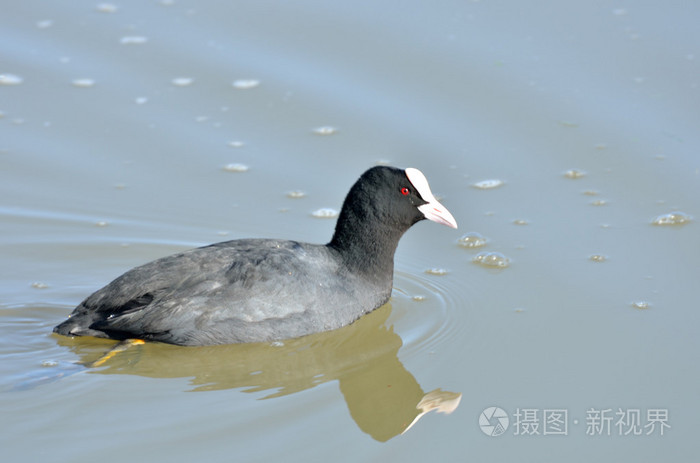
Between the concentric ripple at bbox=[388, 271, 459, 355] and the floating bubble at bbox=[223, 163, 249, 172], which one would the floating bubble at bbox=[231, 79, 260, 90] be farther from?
the concentric ripple at bbox=[388, 271, 459, 355]

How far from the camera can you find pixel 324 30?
869 centimetres

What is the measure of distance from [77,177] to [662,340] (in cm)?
432

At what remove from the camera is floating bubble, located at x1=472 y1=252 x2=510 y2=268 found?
5988 millimetres

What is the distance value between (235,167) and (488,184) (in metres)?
1.93

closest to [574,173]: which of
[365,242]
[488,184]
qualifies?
[488,184]

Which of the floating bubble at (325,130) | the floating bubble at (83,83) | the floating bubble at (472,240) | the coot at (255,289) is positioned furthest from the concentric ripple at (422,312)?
the floating bubble at (83,83)

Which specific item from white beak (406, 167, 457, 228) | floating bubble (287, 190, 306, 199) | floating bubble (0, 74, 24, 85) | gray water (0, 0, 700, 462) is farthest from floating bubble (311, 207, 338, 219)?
floating bubble (0, 74, 24, 85)

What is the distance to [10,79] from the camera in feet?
26.6

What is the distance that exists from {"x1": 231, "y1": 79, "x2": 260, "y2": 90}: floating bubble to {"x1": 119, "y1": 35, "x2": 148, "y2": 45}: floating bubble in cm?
116

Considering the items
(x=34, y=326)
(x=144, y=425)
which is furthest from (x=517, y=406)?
(x=34, y=326)

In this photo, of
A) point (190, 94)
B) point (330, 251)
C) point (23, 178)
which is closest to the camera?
point (330, 251)

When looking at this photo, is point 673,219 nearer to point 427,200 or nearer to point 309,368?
point 427,200

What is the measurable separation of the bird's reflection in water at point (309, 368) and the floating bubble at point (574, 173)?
234 cm

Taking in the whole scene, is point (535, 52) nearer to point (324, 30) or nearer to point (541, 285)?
point (324, 30)
